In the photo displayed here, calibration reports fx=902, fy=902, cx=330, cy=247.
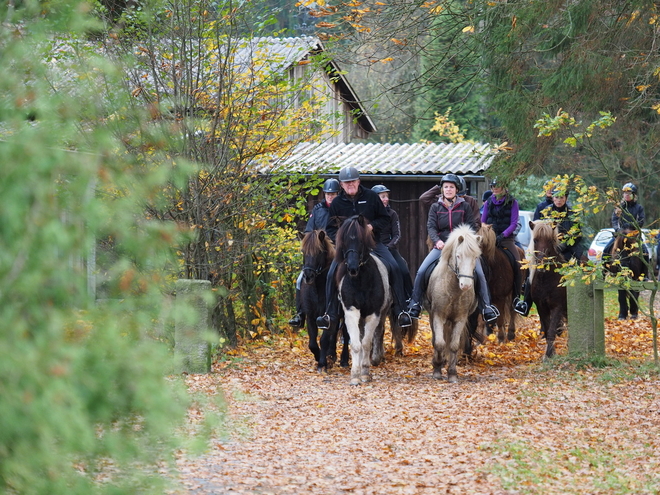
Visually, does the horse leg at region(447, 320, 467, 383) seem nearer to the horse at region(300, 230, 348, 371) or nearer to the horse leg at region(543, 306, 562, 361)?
the horse leg at region(543, 306, 562, 361)

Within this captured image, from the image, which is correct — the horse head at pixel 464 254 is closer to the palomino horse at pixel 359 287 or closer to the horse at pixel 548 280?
the palomino horse at pixel 359 287

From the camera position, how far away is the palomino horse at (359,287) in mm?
10547

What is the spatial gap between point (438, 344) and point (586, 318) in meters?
1.99

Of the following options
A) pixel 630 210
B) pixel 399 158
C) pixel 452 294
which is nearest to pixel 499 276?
pixel 630 210

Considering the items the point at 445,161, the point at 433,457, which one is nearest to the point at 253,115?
the point at 433,457

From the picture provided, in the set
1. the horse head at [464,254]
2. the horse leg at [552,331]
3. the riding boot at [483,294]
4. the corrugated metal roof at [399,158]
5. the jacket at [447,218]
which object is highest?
the corrugated metal roof at [399,158]

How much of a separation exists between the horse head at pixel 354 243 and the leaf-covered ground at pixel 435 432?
145 centimetres

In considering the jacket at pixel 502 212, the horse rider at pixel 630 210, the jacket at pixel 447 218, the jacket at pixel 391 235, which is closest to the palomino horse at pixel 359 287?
the jacket at pixel 447 218

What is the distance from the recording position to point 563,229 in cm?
1302

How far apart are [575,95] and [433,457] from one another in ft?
25.4

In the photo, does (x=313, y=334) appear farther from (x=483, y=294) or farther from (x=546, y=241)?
(x=546, y=241)

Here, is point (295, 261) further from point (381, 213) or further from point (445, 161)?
point (445, 161)

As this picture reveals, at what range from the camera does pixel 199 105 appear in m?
12.2

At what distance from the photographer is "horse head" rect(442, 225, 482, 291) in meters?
10.4
